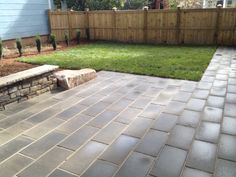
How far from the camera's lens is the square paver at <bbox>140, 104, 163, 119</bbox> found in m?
3.85

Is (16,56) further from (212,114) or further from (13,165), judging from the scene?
(212,114)

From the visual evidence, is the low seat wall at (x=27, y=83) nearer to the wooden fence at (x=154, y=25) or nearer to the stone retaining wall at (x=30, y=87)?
the stone retaining wall at (x=30, y=87)

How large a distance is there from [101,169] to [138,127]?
108cm

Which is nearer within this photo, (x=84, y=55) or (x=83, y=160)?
(x=83, y=160)

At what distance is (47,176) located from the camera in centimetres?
245

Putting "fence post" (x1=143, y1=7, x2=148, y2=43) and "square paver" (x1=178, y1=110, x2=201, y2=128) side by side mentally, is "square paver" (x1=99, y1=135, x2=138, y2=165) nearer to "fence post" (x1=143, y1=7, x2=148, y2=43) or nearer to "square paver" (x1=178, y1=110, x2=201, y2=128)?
"square paver" (x1=178, y1=110, x2=201, y2=128)

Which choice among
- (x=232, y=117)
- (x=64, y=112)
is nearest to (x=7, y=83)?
(x=64, y=112)

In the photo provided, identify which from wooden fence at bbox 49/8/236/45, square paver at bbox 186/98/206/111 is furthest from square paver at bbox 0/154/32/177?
wooden fence at bbox 49/8/236/45

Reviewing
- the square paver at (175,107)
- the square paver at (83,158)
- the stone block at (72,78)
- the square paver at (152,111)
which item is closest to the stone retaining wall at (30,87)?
the stone block at (72,78)

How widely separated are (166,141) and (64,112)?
1.89 metres

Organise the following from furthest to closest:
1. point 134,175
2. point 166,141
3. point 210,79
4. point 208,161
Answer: point 210,79 < point 166,141 < point 208,161 < point 134,175

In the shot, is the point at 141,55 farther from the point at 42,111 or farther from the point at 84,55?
the point at 42,111

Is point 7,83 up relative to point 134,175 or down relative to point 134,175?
up

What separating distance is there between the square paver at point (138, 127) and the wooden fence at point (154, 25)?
8.57 m
